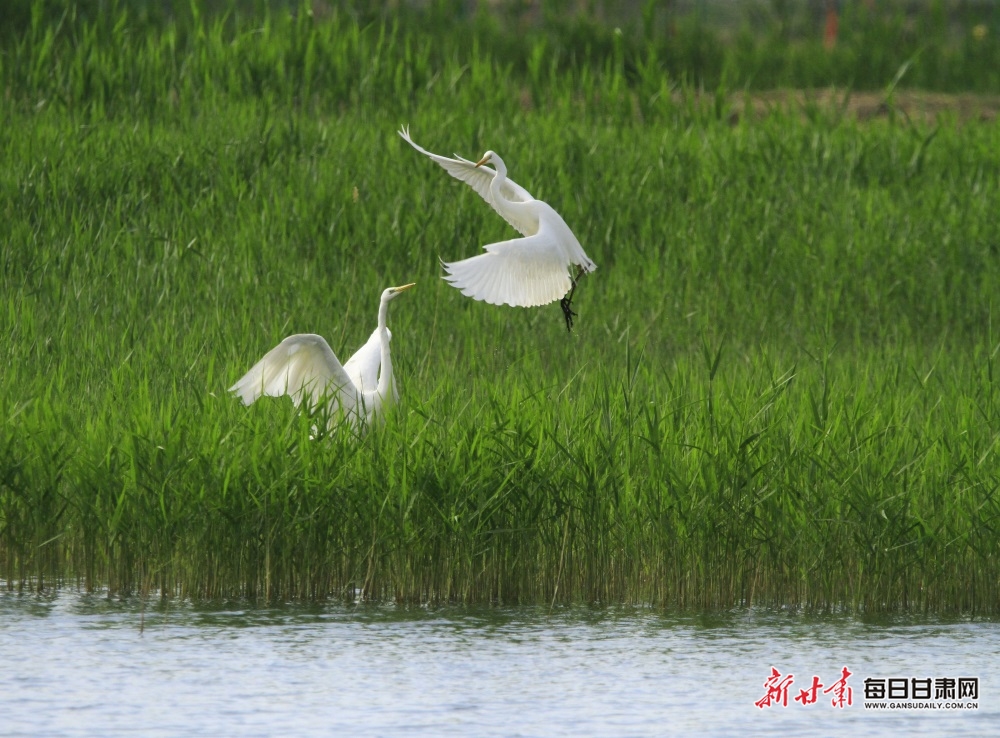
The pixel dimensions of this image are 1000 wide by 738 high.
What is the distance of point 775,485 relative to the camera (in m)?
6.75

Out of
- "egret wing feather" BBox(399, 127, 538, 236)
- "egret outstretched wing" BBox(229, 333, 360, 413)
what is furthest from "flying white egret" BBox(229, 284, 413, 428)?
"egret wing feather" BBox(399, 127, 538, 236)

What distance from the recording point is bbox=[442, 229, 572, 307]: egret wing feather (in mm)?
7906

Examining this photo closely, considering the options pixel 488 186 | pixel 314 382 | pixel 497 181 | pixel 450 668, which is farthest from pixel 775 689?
pixel 488 186

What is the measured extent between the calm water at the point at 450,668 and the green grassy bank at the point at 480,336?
27 centimetres

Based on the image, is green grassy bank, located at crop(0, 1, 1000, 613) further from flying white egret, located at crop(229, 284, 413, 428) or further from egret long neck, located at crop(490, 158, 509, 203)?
egret long neck, located at crop(490, 158, 509, 203)

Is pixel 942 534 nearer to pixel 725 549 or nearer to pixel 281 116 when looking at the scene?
pixel 725 549

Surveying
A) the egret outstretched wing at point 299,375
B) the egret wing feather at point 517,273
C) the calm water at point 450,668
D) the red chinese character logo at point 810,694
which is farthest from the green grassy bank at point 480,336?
the red chinese character logo at point 810,694

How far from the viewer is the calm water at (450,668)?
5227mm

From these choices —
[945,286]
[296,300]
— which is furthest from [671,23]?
[296,300]

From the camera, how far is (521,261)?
806 cm

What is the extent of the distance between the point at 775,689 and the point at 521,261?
9.95ft

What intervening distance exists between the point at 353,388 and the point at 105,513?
1.24 m

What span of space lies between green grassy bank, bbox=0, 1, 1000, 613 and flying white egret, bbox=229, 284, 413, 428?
4.4 inches

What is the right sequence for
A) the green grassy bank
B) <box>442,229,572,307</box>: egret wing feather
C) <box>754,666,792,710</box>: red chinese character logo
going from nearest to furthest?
1. <box>754,666,792,710</box>: red chinese character logo
2. the green grassy bank
3. <box>442,229,572,307</box>: egret wing feather
